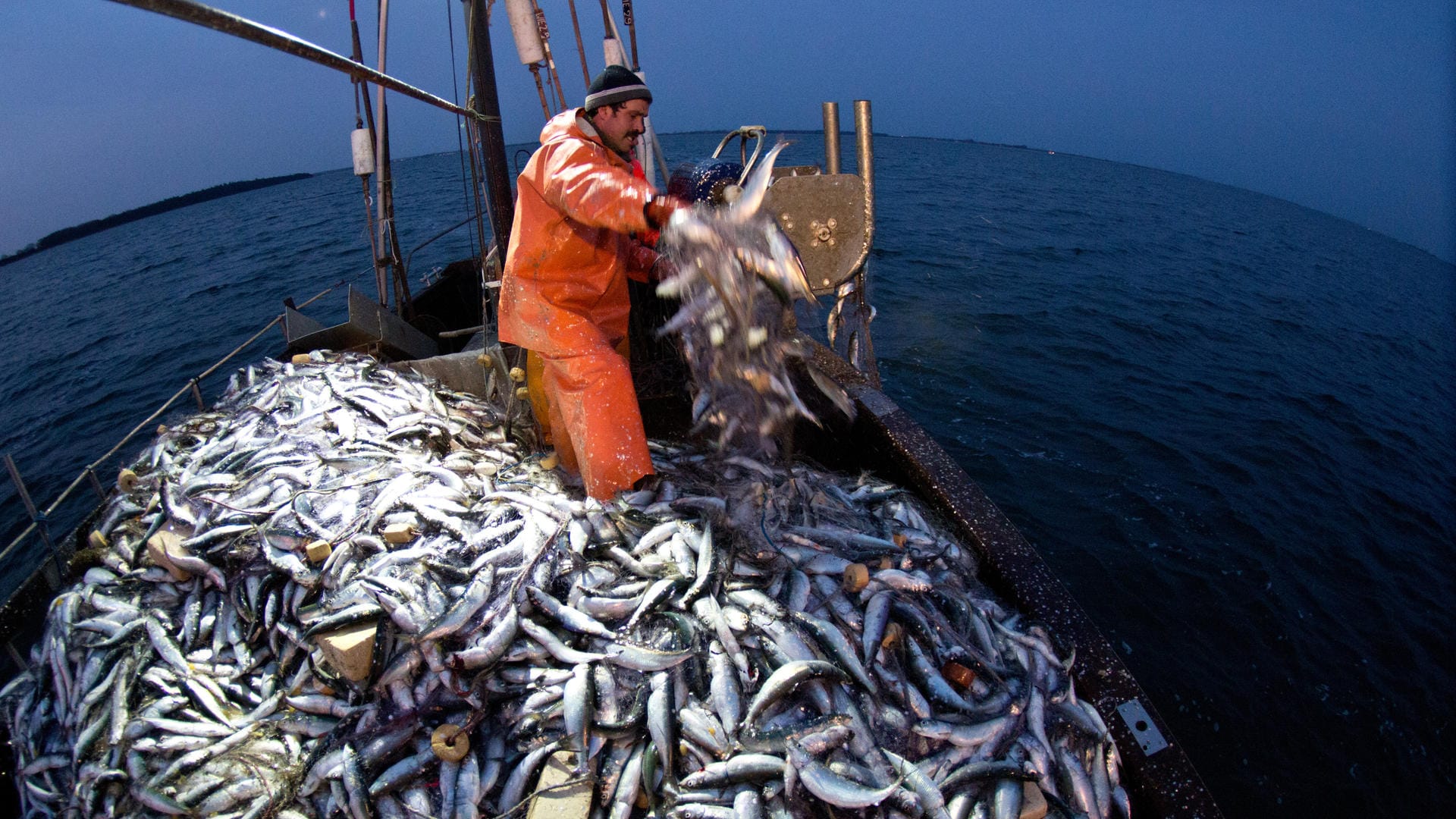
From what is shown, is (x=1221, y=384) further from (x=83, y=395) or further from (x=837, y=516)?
(x=83, y=395)

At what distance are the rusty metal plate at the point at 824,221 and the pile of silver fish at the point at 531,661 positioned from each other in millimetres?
1306

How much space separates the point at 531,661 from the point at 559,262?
2.12 m

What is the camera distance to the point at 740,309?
3.18 meters

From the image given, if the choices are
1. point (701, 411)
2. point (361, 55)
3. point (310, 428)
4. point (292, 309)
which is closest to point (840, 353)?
point (701, 411)

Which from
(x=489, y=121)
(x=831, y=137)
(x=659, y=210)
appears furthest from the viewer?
(x=489, y=121)

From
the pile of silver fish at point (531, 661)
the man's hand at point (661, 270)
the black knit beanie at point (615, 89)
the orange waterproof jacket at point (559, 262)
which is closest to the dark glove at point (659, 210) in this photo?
the man's hand at point (661, 270)

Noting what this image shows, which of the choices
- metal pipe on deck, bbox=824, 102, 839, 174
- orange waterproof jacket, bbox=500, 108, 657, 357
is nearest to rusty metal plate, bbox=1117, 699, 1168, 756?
orange waterproof jacket, bbox=500, 108, 657, 357

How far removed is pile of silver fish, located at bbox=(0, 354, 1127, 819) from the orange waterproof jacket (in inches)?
39.0

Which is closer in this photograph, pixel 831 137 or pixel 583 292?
pixel 583 292

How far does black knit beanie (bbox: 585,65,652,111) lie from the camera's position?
356 centimetres

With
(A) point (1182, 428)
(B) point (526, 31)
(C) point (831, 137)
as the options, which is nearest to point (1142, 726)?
(C) point (831, 137)

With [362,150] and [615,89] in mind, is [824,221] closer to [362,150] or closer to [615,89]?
[615,89]

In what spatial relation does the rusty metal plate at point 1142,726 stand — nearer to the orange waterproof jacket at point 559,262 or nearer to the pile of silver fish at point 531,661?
the pile of silver fish at point 531,661

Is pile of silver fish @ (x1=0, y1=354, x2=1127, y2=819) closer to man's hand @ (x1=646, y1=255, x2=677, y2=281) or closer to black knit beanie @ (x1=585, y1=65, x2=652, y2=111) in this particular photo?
man's hand @ (x1=646, y1=255, x2=677, y2=281)
